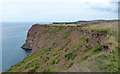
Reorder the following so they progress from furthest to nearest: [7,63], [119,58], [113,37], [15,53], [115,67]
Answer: [15,53] < [7,63] < [113,37] < [119,58] < [115,67]

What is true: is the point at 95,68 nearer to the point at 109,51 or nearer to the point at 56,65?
the point at 109,51

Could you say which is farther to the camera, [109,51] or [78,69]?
[109,51]

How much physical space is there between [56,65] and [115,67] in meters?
14.9

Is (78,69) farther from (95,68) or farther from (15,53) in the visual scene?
(15,53)

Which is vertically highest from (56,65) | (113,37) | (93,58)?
(113,37)

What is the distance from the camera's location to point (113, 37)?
31.4 m

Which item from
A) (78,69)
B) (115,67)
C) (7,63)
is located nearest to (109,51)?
(115,67)

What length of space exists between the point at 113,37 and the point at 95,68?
9.90 meters

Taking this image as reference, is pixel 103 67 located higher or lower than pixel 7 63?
higher

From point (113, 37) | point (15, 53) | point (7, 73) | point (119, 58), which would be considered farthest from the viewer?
point (15, 53)

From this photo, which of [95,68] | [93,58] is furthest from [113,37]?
[95,68]

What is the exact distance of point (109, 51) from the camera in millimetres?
26688

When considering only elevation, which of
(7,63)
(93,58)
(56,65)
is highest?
(93,58)

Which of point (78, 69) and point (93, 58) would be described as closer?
point (78, 69)
